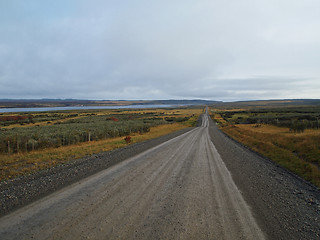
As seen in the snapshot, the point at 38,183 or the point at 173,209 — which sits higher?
the point at 173,209

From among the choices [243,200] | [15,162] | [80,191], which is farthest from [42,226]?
[15,162]

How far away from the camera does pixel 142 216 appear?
4445 millimetres

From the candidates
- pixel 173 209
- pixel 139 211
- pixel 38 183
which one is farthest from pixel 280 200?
pixel 38 183

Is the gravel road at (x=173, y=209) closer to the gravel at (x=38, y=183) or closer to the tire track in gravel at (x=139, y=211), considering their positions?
the tire track in gravel at (x=139, y=211)

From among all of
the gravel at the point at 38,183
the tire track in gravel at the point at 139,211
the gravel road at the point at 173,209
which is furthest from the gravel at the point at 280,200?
the gravel at the point at 38,183

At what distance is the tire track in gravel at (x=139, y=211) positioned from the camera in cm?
381

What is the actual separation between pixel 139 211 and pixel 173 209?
902 millimetres

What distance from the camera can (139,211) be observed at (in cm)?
468

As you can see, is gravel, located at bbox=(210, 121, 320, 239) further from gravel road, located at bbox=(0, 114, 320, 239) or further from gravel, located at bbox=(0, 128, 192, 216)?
gravel, located at bbox=(0, 128, 192, 216)

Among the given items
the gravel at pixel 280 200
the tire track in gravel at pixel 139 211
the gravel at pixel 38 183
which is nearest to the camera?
the tire track in gravel at pixel 139 211

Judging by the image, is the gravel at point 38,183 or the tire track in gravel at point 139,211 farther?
the gravel at point 38,183

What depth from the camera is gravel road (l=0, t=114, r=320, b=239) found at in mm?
3840

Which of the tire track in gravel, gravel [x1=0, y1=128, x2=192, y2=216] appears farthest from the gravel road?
gravel [x1=0, y1=128, x2=192, y2=216]

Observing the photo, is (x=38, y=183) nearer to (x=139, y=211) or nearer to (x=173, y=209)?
(x=139, y=211)
